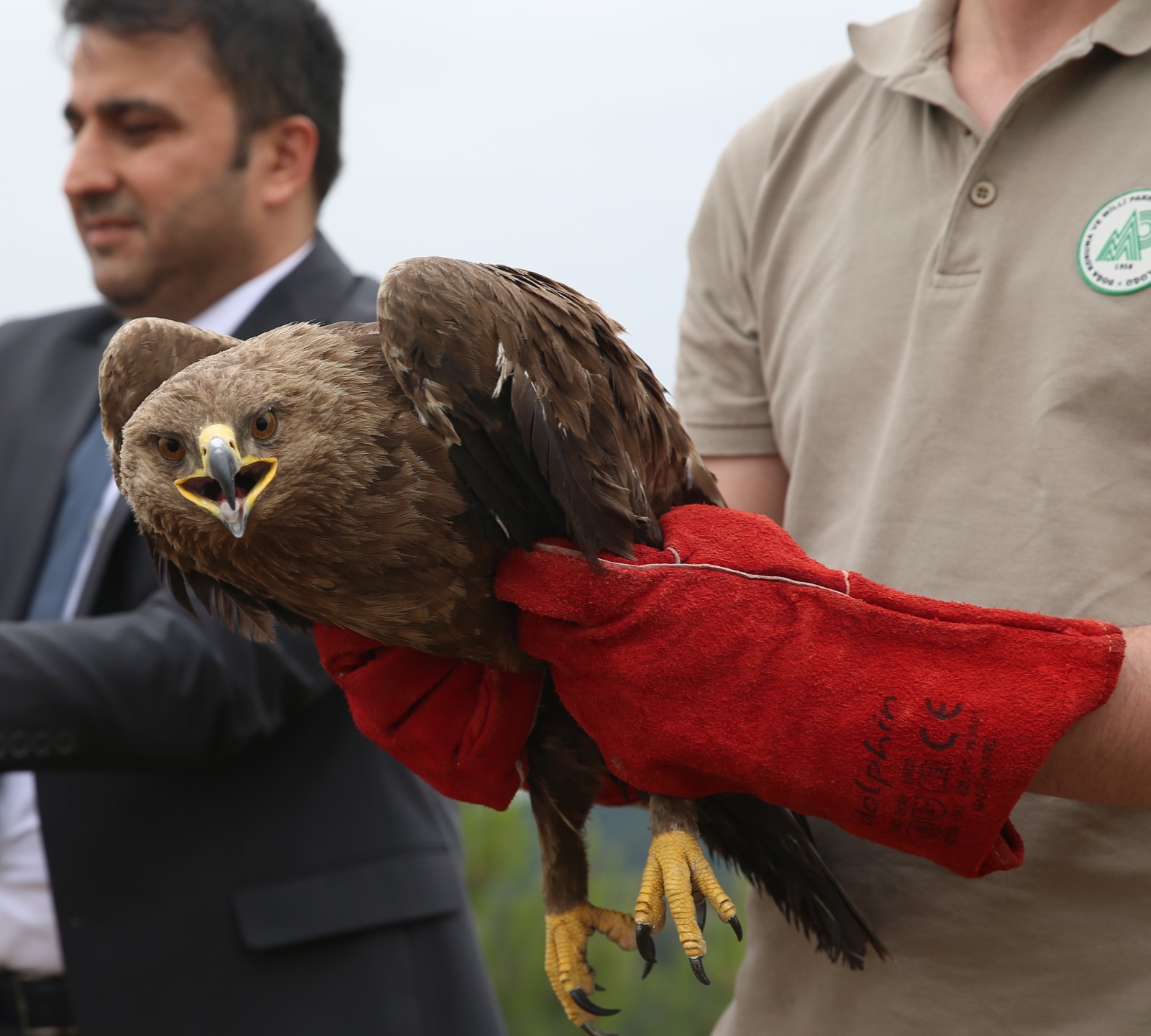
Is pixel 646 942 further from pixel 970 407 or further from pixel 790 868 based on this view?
pixel 970 407

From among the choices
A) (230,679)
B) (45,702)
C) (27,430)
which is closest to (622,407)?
(230,679)

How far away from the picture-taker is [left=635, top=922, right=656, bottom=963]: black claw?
1.99 metres

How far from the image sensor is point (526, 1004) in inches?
255

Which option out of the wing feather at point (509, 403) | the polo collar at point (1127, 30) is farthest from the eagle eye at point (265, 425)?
the polo collar at point (1127, 30)

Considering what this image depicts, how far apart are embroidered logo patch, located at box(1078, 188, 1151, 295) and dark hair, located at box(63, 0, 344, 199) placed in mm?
2521

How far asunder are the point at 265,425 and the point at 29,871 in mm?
1686

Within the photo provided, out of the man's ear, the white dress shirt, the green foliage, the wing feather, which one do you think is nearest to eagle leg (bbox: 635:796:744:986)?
the wing feather

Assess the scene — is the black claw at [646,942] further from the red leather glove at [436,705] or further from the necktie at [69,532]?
the necktie at [69,532]

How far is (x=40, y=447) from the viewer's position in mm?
3301

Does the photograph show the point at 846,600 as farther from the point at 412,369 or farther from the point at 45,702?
the point at 45,702

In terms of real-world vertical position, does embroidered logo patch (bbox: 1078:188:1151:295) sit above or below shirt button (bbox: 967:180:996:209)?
below

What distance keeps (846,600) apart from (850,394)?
21.1 inches

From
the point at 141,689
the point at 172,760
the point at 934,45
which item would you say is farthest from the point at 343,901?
the point at 934,45

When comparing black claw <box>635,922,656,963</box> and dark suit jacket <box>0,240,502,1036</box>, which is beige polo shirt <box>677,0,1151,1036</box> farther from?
dark suit jacket <box>0,240,502,1036</box>
